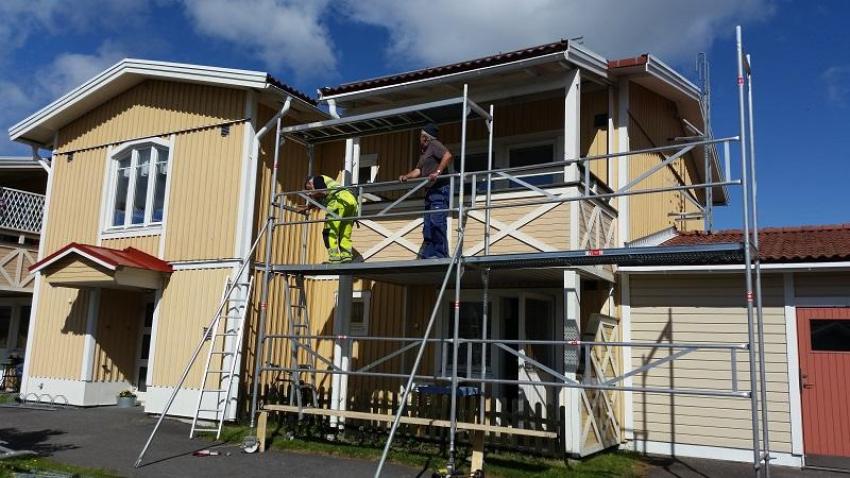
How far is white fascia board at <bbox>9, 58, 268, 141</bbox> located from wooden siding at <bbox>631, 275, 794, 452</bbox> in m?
7.60

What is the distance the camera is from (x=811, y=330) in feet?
31.9

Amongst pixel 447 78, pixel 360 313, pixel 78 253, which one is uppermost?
pixel 447 78

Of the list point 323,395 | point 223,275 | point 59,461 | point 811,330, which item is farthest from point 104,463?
point 811,330

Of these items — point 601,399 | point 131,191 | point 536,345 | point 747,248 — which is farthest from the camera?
point 131,191

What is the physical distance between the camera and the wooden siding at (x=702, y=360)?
9.83 m

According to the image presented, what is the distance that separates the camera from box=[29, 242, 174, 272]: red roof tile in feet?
38.7

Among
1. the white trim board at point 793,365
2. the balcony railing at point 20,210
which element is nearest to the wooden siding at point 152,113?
the balcony railing at point 20,210

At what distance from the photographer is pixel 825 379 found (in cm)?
953

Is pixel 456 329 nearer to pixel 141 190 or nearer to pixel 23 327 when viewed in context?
pixel 141 190

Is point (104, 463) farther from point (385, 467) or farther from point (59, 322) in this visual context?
point (59, 322)

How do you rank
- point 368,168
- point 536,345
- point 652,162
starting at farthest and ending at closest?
point 368,168, point 652,162, point 536,345

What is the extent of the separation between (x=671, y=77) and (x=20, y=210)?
15.6 meters

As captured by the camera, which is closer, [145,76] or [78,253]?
[78,253]

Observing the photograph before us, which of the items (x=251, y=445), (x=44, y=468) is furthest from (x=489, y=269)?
(x=44, y=468)
